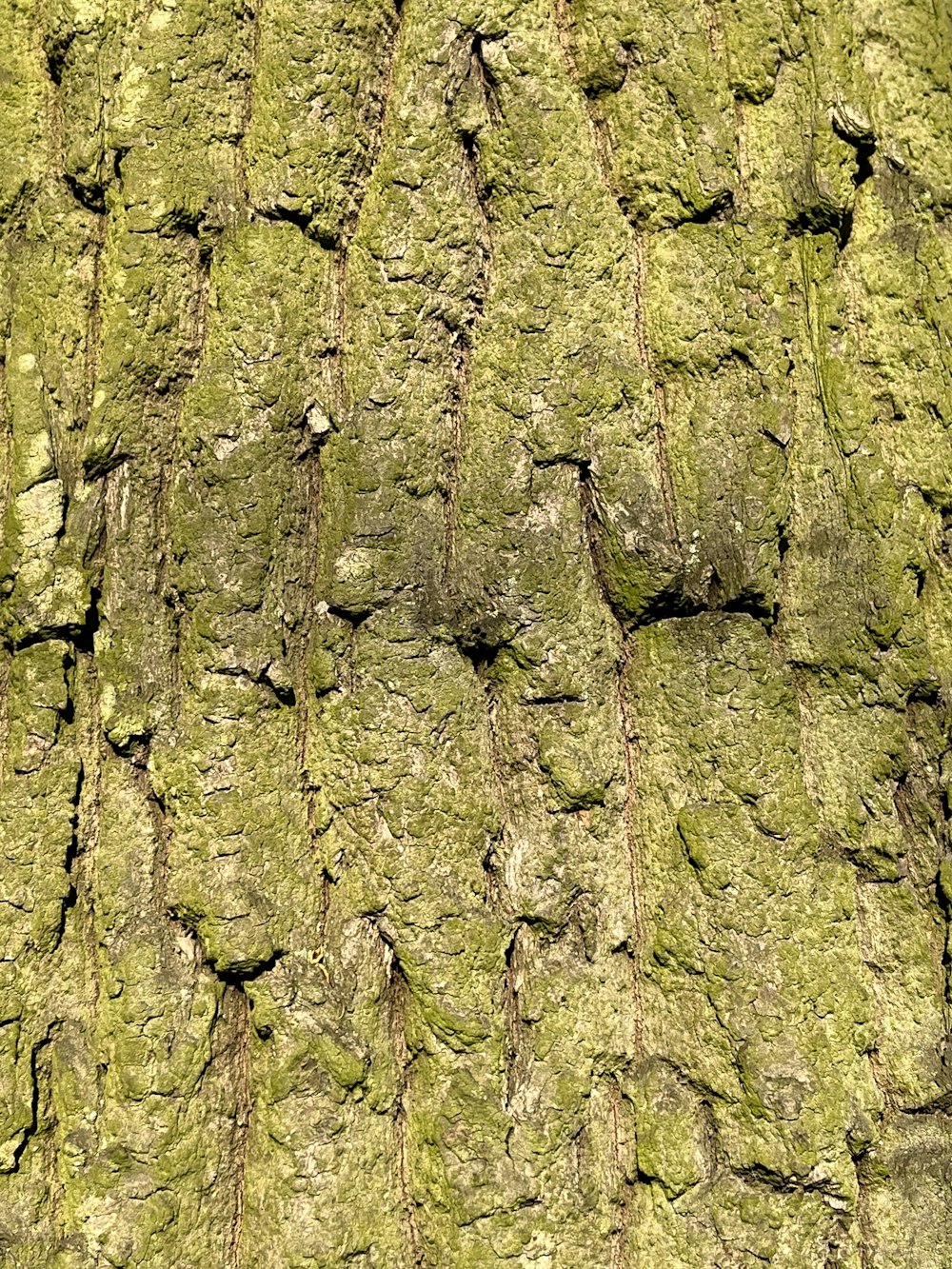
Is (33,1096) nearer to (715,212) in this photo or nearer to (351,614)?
(351,614)

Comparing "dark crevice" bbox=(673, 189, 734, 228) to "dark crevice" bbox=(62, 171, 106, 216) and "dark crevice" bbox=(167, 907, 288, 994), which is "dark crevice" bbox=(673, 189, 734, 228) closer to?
"dark crevice" bbox=(62, 171, 106, 216)

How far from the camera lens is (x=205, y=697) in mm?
1108

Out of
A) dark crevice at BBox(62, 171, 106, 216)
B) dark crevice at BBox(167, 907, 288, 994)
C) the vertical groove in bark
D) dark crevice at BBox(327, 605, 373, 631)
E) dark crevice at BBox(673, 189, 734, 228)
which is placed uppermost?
dark crevice at BBox(673, 189, 734, 228)

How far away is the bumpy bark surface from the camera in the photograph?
1.08m

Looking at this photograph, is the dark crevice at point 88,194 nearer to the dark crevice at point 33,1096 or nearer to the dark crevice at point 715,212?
the dark crevice at point 715,212

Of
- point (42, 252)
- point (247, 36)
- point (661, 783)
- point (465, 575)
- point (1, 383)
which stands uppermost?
point (247, 36)

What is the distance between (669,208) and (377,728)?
57 cm

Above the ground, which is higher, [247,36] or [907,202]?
[247,36]

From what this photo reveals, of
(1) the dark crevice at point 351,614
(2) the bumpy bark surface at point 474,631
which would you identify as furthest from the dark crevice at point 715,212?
(1) the dark crevice at point 351,614

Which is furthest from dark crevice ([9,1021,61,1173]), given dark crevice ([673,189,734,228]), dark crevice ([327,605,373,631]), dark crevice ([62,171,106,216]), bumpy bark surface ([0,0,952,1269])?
dark crevice ([673,189,734,228])

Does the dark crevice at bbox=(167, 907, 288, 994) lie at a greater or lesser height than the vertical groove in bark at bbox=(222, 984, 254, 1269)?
greater

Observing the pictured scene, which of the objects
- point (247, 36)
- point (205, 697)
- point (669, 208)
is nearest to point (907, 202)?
point (669, 208)

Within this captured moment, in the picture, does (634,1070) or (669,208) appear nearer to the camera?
(669,208)

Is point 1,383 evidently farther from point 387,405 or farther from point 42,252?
point 387,405
